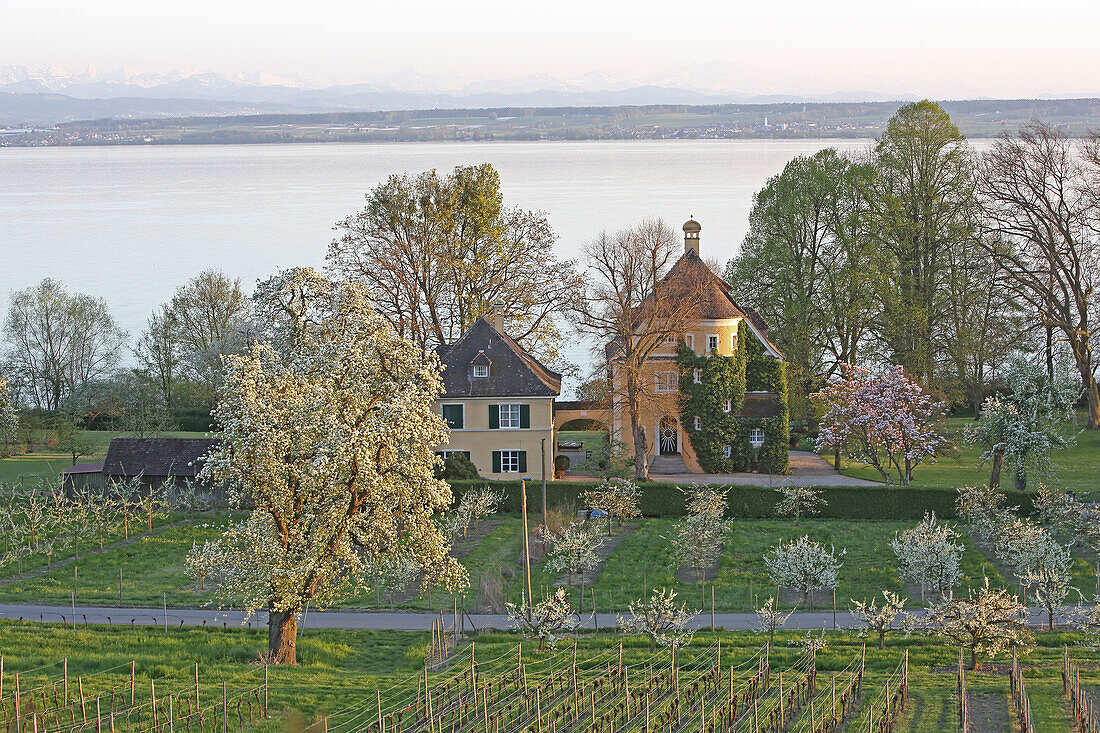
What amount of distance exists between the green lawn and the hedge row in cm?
216

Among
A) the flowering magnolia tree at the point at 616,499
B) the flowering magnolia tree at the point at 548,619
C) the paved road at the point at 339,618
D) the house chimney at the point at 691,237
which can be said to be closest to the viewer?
the flowering magnolia tree at the point at 548,619

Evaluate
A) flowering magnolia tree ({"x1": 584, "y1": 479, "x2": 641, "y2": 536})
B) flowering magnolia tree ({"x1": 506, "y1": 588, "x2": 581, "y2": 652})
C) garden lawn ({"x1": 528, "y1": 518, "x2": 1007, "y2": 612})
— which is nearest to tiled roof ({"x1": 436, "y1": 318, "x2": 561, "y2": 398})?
flowering magnolia tree ({"x1": 584, "y1": 479, "x2": 641, "y2": 536})

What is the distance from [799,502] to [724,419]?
28.5 ft

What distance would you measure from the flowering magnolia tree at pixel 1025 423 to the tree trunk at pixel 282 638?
25.0 meters

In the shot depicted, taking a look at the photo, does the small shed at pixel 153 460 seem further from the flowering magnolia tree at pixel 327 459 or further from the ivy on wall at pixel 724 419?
the ivy on wall at pixel 724 419

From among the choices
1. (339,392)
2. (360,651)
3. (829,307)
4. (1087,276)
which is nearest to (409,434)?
(339,392)

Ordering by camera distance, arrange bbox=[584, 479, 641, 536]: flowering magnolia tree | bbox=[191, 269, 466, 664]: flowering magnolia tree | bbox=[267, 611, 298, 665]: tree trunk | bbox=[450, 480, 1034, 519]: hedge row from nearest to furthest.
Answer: bbox=[191, 269, 466, 664]: flowering magnolia tree < bbox=[267, 611, 298, 665]: tree trunk < bbox=[584, 479, 641, 536]: flowering magnolia tree < bbox=[450, 480, 1034, 519]: hedge row

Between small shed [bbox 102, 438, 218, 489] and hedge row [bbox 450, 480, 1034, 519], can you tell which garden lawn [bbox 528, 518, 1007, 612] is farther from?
small shed [bbox 102, 438, 218, 489]

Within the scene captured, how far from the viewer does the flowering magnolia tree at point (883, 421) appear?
42.6m

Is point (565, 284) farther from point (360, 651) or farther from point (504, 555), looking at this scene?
point (360, 651)

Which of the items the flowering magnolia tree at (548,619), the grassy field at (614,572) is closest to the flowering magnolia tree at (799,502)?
the grassy field at (614,572)

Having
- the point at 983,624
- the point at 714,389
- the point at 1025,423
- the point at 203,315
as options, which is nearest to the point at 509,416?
the point at 714,389

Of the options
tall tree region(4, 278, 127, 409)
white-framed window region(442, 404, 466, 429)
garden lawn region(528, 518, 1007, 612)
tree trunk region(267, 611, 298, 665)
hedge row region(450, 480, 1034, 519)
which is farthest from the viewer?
tall tree region(4, 278, 127, 409)

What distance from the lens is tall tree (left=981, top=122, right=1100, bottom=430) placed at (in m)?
51.7
